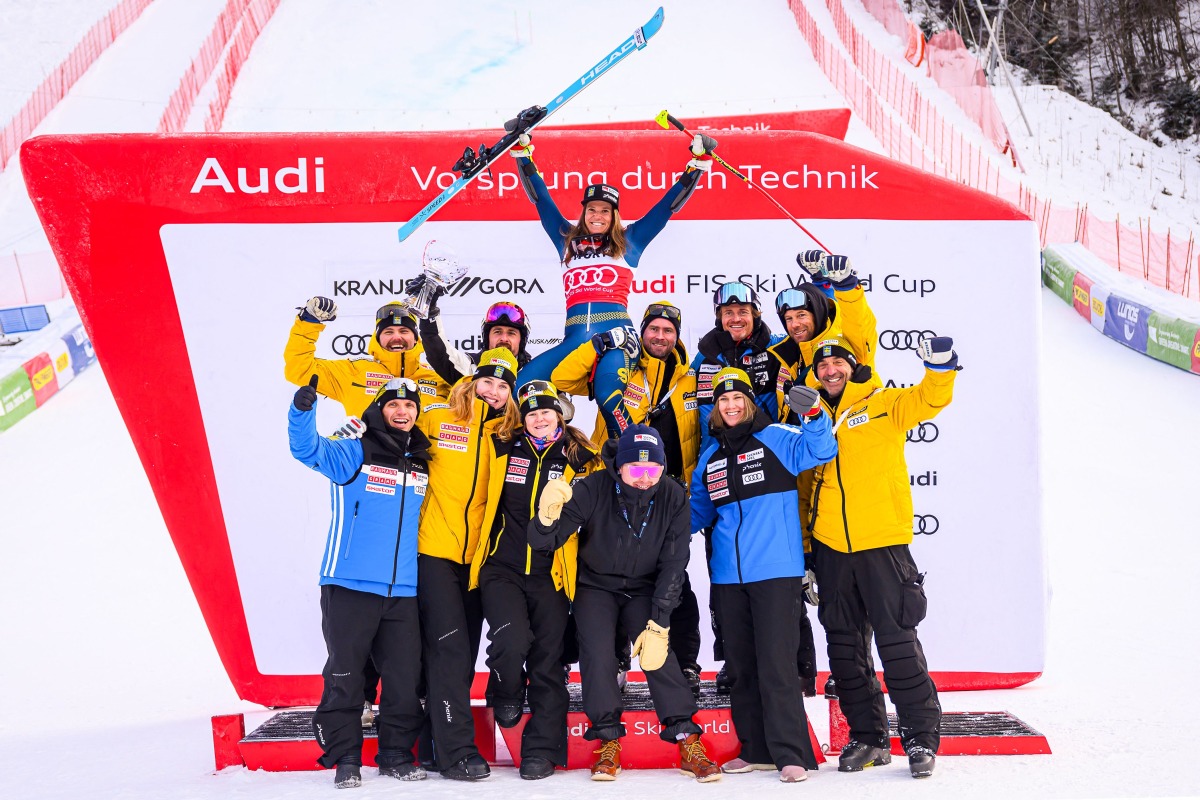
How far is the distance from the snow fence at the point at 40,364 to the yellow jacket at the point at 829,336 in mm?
9161

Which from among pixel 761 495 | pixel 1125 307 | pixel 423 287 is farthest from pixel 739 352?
pixel 1125 307

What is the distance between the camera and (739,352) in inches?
188

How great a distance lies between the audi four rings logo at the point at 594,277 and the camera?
16.1ft

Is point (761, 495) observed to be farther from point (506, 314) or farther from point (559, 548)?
point (506, 314)

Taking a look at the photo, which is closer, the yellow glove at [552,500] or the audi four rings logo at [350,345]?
the yellow glove at [552,500]

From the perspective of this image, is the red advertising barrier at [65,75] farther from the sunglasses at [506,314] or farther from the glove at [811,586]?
the glove at [811,586]

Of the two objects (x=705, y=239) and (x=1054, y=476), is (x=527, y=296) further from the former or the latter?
(x=1054, y=476)

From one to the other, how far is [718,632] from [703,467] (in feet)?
2.30

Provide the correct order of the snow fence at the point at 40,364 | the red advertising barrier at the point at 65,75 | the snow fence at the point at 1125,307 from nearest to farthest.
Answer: the snow fence at the point at 40,364
the snow fence at the point at 1125,307
the red advertising barrier at the point at 65,75

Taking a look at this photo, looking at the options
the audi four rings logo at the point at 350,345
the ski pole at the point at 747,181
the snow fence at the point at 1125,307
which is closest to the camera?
the ski pole at the point at 747,181

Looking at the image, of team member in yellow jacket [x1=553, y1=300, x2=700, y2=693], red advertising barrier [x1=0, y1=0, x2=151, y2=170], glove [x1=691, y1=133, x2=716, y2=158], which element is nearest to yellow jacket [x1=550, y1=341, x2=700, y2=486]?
team member in yellow jacket [x1=553, y1=300, x2=700, y2=693]

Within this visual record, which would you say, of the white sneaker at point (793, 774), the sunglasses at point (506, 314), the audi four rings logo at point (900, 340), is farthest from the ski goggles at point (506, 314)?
the white sneaker at point (793, 774)

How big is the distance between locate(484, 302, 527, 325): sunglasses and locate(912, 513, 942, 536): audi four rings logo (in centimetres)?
244

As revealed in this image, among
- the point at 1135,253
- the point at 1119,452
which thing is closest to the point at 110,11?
the point at 1135,253
